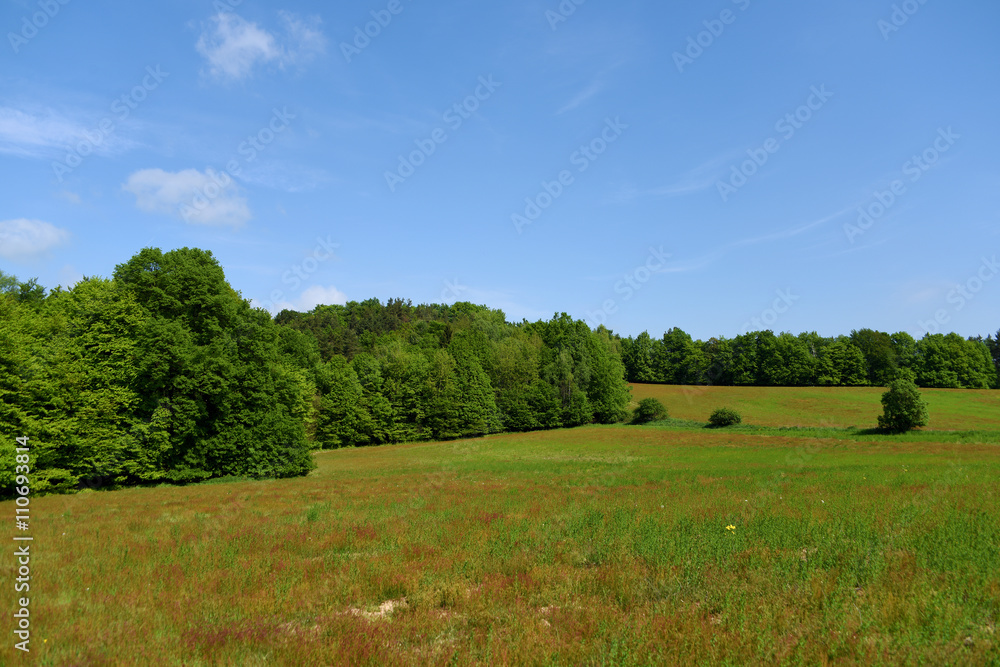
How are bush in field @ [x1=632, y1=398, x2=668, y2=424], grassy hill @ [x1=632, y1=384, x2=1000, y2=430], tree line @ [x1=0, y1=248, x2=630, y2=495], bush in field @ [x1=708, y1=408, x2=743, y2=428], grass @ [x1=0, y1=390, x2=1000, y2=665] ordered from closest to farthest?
1. grass @ [x1=0, y1=390, x2=1000, y2=665]
2. tree line @ [x1=0, y1=248, x2=630, y2=495]
3. bush in field @ [x1=708, y1=408, x2=743, y2=428]
4. grassy hill @ [x1=632, y1=384, x2=1000, y2=430]
5. bush in field @ [x1=632, y1=398, x2=668, y2=424]

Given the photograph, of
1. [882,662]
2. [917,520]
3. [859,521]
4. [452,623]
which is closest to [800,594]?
[882,662]

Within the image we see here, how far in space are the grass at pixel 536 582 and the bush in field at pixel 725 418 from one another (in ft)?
169

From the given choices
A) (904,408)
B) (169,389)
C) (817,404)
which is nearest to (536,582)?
(169,389)

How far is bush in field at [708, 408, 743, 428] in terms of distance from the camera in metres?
65.2

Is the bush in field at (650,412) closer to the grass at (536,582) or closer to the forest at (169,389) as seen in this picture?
the forest at (169,389)

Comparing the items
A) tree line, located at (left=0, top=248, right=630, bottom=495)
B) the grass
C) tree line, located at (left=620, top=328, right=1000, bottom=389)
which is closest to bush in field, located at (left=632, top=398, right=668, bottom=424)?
tree line, located at (left=620, top=328, right=1000, bottom=389)

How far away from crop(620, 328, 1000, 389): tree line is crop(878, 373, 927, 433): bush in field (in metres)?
57.7

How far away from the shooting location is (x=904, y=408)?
48125mm

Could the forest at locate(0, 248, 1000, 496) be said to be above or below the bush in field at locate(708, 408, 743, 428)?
above

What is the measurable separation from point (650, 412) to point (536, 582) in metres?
73.5

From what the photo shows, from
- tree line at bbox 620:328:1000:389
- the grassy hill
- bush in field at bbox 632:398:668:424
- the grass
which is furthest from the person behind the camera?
tree line at bbox 620:328:1000:389

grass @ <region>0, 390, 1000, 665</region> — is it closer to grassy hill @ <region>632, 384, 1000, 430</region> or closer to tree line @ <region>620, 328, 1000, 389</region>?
grassy hill @ <region>632, 384, 1000, 430</region>

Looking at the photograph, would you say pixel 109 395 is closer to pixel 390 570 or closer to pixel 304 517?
pixel 304 517

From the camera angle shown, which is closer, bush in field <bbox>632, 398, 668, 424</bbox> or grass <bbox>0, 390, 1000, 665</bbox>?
grass <bbox>0, 390, 1000, 665</bbox>
